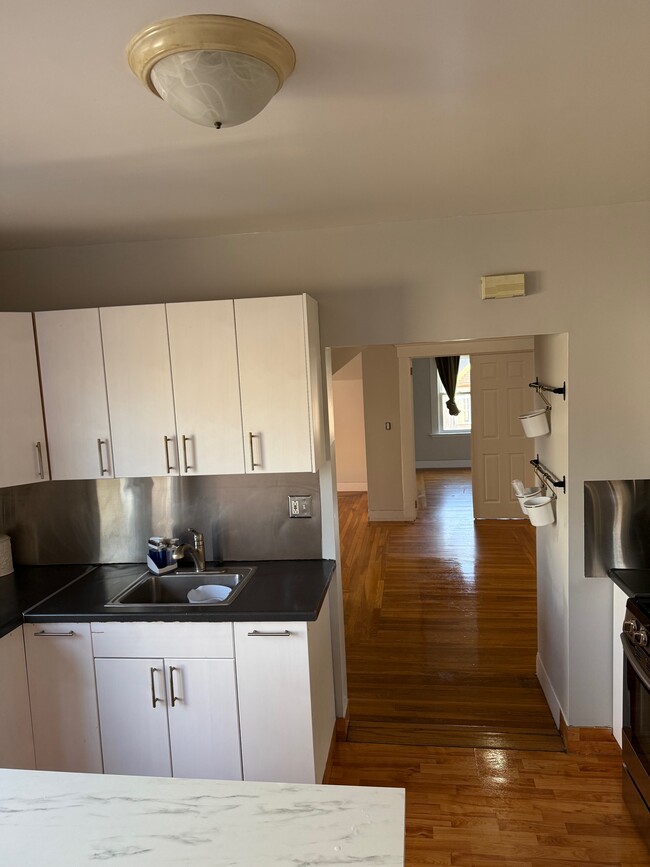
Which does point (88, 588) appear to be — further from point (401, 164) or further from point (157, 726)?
point (401, 164)

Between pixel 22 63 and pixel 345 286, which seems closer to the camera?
pixel 22 63

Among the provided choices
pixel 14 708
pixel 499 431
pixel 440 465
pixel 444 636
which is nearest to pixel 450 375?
pixel 440 465

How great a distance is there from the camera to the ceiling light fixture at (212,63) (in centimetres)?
114

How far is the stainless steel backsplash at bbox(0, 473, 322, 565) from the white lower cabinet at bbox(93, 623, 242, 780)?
0.64m

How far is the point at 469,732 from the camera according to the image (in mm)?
3012

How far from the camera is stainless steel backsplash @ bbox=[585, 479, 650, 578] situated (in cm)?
267

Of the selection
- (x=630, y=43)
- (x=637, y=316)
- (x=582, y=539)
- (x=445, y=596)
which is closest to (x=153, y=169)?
(x=630, y=43)

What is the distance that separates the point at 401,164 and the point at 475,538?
5072 mm

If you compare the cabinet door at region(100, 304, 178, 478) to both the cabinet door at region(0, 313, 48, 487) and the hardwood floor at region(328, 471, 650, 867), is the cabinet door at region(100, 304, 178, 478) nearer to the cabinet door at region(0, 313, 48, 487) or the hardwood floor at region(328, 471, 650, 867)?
the cabinet door at region(0, 313, 48, 487)

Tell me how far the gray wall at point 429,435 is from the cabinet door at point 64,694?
29.0 ft

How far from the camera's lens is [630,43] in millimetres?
1274

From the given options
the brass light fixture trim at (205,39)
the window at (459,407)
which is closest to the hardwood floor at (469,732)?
the brass light fixture trim at (205,39)

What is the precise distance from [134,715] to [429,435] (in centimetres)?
902

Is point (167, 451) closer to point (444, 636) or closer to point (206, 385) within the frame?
point (206, 385)
